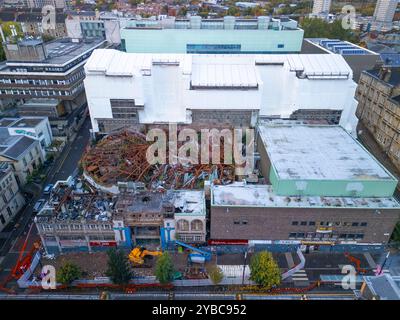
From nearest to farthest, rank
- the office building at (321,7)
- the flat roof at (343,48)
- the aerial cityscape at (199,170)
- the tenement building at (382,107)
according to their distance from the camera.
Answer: the aerial cityscape at (199,170)
the tenement building at (382,107)
the flat roof at (343,48)
the office building at (321,7)

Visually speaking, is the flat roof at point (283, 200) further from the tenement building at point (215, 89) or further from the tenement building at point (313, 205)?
the tenement building at point (215, 89)

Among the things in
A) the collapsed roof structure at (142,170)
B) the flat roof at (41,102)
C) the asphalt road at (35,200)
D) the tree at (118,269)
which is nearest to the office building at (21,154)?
the asphalt road at (35,200)

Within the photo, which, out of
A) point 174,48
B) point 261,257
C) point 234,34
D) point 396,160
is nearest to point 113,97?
point 174,48

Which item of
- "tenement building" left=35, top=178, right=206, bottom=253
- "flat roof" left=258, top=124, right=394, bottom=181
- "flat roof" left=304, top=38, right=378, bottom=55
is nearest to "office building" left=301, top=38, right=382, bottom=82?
"flat roof" left=304, top=38, right=378, bottom=55

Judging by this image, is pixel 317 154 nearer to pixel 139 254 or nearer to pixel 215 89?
pixel 215 89

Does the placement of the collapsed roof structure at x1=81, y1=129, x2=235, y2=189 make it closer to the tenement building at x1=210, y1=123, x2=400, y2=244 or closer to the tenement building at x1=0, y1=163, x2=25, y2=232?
the tenement building at x1=210, y1=123, x2=400, y2=244

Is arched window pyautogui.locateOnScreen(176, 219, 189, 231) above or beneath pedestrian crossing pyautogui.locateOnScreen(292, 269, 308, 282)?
above

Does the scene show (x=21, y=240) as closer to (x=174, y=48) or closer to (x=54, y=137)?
(x=54, y=137)

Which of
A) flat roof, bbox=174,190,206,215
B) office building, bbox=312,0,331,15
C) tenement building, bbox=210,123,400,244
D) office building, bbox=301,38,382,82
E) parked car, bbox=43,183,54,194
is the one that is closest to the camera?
tenement building, bbox=210,123,400,244
